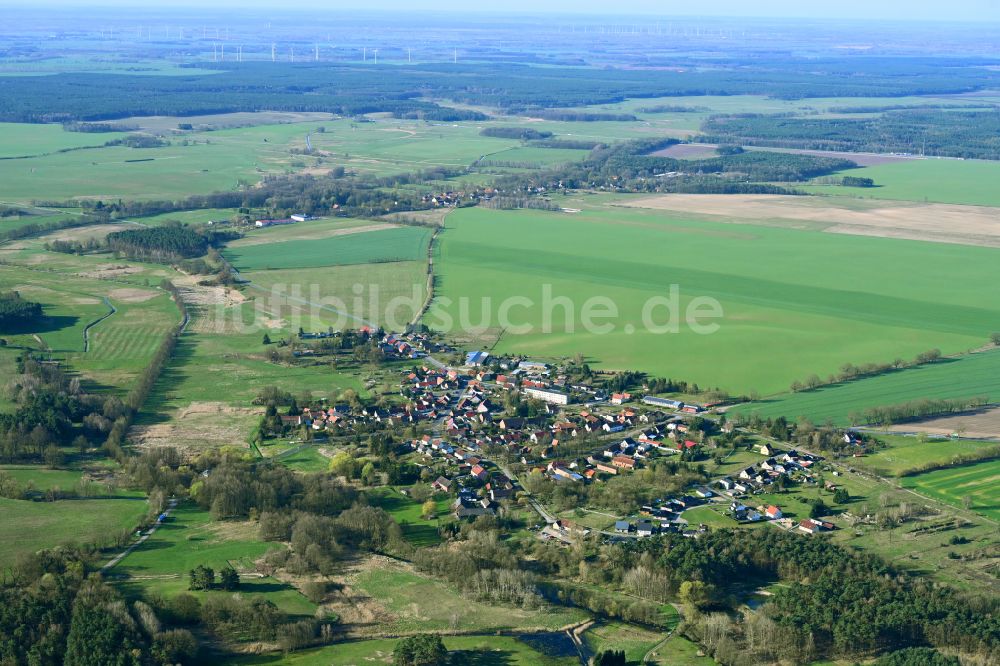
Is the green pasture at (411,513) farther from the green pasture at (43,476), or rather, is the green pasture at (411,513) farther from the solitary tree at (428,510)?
the green pasture at (43,476)

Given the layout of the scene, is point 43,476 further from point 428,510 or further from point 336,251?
point 336,251

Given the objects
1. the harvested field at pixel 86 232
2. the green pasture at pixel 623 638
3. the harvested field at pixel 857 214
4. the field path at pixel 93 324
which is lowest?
the green pasture at pixel 623 638

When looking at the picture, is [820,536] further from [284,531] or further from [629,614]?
[284,531]

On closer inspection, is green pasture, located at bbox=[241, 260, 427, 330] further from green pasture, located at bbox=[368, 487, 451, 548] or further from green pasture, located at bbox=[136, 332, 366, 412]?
green pasture, located at bbox=[368, 487, 451, 548]

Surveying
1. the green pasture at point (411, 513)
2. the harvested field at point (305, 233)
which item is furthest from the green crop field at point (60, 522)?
the harvested field at point (305, 233)

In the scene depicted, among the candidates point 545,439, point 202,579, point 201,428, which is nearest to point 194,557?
point 202,579

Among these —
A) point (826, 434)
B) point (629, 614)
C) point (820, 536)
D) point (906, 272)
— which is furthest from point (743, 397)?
point (906, 272)
